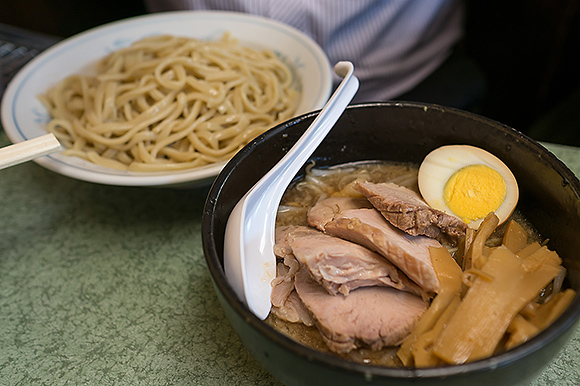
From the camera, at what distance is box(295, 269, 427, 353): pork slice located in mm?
786

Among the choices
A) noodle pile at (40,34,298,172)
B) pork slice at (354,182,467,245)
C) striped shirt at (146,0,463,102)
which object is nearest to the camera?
pork slice at (354,182,467,245)

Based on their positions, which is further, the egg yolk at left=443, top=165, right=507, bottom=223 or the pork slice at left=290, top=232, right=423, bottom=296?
the egg yolk at left=443, top=165, right=507, bottom=223

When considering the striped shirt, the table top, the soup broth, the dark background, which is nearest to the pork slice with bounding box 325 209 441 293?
the soup broth

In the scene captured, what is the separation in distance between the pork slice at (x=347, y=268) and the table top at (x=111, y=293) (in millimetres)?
255

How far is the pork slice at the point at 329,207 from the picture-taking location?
3.35ft

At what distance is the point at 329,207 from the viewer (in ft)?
3.49

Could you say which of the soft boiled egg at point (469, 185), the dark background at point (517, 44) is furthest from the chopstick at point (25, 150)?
the dark background at point (517, 44)

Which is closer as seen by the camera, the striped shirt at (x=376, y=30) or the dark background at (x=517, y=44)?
the striped shirt at (x=376, y=30)

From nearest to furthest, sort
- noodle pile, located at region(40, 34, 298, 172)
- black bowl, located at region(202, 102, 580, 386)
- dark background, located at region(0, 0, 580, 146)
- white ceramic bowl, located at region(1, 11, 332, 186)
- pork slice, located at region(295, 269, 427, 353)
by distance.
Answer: black bowl, located at region(202, 102, 580, 386)
pork slice, located at region(295, 269, 427, 353)
white ceramic bowl, located at region(1, 11, 332, 186)
noodle pile, located at region(40, 34, 298, 172)
dark background, located at region(0, 0, 580, 146)

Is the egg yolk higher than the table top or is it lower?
higher

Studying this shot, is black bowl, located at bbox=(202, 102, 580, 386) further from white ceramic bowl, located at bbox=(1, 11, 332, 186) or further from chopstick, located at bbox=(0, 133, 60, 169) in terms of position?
chopstick, located at bbox=(0, 133, 60, 169)

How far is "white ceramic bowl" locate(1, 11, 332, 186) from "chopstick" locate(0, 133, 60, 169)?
0.16 metres

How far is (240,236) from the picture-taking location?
0.86m

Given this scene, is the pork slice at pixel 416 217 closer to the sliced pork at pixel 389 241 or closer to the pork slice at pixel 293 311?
the sliced pork at pixel 389 241
